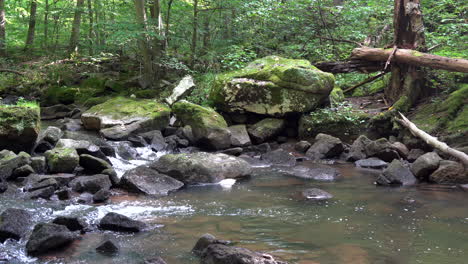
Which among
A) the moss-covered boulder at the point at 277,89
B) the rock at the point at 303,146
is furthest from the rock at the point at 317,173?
the moss-covered boulder at the point at 277,89

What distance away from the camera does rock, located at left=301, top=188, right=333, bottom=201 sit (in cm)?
719

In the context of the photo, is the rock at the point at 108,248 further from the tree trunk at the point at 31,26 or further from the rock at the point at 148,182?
the tree trunk at the point at 31,26

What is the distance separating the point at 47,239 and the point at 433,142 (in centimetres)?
800

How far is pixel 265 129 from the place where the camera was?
1241cm

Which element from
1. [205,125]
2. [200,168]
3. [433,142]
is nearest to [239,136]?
[205,125]

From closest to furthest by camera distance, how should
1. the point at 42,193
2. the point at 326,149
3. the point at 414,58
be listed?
1. the point at 42,193
2. the point at 326,149
3. the point at 414,58

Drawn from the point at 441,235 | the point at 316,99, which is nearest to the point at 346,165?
the point at 316,99

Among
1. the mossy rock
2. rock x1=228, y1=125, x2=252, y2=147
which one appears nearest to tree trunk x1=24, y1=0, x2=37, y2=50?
the mossy rock

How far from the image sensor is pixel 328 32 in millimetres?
16578

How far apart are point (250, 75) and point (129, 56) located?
29.2ft

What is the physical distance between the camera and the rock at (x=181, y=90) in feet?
47.9

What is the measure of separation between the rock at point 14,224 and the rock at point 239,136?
6.90 metres

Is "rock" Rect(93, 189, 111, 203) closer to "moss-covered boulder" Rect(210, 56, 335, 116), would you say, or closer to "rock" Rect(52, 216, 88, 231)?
"rock" Rect(52, 216, 88, 231)

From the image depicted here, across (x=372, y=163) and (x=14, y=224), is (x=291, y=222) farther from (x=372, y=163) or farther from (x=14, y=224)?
(x=372, y=163)
